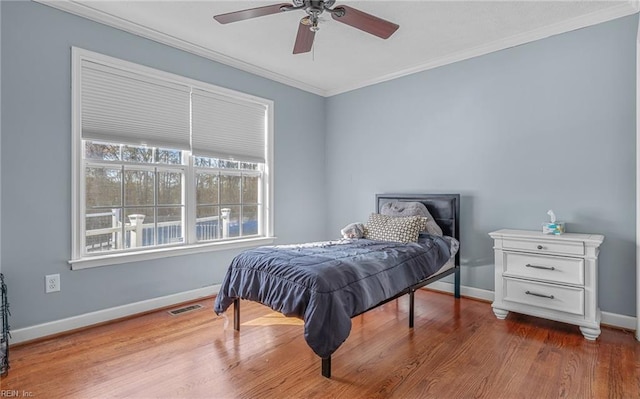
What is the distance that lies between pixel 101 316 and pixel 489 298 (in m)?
3.62

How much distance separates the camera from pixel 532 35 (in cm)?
315

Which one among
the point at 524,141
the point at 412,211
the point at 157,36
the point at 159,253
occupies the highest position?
the point at 157,36

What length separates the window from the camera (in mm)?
2836

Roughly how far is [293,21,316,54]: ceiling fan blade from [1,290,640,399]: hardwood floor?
2274 mm

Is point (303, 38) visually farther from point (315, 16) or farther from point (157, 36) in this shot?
point (157, 36)

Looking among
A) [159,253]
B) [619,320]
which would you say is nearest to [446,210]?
[619,320]

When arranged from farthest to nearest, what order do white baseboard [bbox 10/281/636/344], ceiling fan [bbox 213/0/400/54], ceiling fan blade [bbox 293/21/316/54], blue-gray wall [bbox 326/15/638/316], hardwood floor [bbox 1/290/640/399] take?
blue-gray wall [bbox 326/15/638/316]
white baseboard [bbox 10/281/636/344]
ceiling fan blade [bbox 293/21/316/54]
ceiling fan [bbox 213/0/400/54]
hardwood floor [bbox 1/290/640/399]

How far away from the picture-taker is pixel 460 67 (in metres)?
3.66

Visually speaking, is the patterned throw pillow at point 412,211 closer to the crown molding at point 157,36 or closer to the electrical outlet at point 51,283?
the crown molding at point 157,36

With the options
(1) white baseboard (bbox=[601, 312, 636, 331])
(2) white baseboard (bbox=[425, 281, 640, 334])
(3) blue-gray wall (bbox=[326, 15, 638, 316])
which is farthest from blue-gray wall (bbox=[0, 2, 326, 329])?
(1) white baseboard (bbox=[601, 312, 636, 331])

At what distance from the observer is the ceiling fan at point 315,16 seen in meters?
2.16

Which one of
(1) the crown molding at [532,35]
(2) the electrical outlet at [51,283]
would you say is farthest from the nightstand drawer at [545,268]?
(2) the electrical outlet at [51,283]

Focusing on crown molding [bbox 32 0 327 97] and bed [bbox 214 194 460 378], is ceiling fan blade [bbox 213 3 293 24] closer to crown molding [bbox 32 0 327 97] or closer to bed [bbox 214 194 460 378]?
crown molding [bbox 32 0 327 97]

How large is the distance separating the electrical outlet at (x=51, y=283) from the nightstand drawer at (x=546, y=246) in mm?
3696
